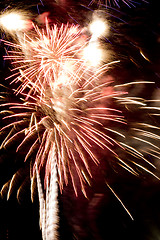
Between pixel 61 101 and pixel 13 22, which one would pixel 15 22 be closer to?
pixel 13 22

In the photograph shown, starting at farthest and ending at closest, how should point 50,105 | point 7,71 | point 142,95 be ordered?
point 7,71, point 142,95, point 50,105

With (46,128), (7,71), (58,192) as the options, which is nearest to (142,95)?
(46,128)

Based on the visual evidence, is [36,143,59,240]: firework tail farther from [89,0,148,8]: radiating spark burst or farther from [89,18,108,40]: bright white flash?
[89,0,148,8]: radiating spark burst

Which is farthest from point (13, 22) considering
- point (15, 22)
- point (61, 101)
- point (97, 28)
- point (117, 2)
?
point (117, 2)

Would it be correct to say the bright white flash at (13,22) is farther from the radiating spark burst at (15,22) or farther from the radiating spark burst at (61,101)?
the radiating spark burst at (61,101)

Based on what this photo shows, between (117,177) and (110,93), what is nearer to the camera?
(110,93)

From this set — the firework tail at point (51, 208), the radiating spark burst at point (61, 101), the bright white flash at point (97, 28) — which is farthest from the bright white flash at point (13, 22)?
the firework tail at point (51, 208)

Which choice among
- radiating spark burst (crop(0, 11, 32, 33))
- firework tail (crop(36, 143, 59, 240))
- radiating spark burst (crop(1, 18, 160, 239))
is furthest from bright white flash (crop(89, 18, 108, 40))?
firework tail (crop(36, 143, 59, 240))

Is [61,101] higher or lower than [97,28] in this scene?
lower

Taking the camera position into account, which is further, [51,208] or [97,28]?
[97,28]

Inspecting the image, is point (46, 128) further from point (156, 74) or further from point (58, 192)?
point (156, 74)
